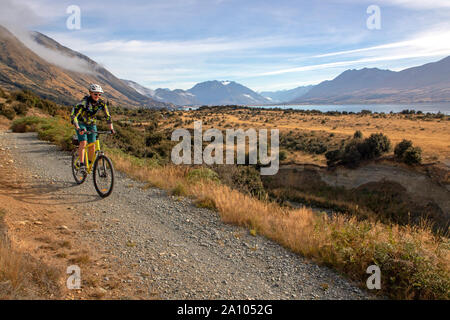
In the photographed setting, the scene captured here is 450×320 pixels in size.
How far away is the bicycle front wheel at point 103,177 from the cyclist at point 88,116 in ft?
1.50

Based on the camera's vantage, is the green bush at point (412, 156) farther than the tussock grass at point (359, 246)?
Yes

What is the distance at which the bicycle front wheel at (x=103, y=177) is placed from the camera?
6.73m

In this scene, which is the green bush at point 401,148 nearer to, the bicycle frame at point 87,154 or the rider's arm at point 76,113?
the bicycle frame at point 87,154

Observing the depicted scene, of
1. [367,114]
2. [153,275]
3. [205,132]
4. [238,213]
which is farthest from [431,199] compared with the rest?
[367,114]

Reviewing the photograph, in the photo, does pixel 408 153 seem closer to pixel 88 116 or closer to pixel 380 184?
pixel 380 184

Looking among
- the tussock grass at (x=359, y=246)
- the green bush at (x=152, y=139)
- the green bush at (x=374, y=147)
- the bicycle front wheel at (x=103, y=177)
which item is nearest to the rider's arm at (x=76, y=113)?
the bicycle front wheel at (x=103, y=177)

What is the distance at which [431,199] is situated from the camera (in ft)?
60.5

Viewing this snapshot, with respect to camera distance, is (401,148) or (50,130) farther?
(401,148)

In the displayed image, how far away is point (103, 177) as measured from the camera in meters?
6.81

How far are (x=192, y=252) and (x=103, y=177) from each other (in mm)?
3623

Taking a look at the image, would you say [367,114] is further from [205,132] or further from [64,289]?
[64,289]

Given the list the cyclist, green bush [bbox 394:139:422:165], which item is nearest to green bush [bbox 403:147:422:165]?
green bush [bbox 394:139:422:165]

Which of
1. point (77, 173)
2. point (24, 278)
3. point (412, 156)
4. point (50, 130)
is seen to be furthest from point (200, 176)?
point (412, 156)

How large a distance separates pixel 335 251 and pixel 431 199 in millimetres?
18876
